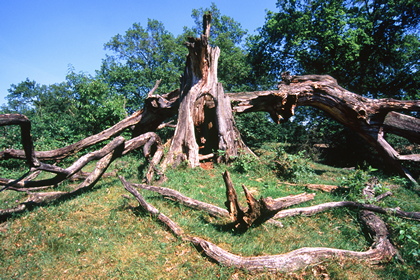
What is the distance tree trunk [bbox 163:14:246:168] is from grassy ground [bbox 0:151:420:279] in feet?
9.29

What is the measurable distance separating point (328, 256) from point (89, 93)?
45.9 ft

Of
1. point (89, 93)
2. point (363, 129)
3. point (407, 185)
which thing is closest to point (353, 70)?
point (363, 129)

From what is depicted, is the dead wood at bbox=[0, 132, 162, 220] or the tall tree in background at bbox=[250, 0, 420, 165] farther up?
the tall tree in background at bbox=[250, 0, 420, 165]

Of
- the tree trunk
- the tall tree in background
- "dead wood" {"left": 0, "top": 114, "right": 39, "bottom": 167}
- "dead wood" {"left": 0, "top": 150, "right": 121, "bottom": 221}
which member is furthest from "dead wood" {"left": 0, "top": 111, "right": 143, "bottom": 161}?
the tall tree in background

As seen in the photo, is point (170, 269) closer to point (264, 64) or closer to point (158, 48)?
point (264, 64)

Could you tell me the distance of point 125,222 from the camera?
4586mm

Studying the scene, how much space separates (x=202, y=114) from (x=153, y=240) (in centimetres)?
668

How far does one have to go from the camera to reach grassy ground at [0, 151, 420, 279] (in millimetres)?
3352

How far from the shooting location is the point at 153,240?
4035mm

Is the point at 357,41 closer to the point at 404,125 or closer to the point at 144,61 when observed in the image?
the point at 404,125

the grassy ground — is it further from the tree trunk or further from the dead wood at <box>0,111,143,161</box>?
the tree trunk

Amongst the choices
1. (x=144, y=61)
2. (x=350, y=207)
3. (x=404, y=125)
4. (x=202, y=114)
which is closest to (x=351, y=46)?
(x=404, y=125)

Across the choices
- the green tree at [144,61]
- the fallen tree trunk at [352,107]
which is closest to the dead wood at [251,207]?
the fallen tree trunk at [352,107]

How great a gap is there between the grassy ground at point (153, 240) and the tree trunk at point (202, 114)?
9.29ft
